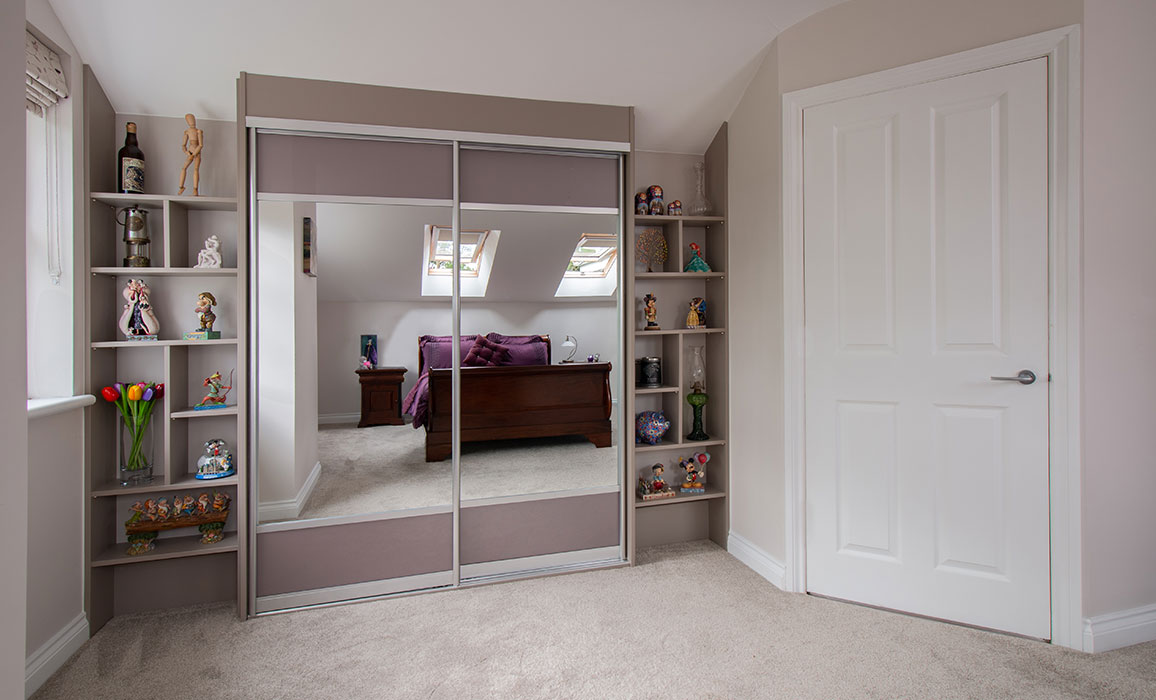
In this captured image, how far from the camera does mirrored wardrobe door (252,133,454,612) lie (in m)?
2.46

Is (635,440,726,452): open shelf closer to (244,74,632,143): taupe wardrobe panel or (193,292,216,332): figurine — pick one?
(244,74,632,143): taupe wardrobe panel

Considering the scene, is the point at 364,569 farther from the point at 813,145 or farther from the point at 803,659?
the point at 813,145

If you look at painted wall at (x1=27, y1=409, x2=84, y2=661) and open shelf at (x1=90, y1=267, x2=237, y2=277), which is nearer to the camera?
painted wall at (x1=27, y1=409, x2=84, y2=661)

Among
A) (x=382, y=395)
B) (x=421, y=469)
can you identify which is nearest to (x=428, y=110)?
(x=382, y=395)

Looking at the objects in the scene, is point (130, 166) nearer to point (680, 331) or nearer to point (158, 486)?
point (158, 486)

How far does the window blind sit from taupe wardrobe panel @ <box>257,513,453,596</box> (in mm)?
1838

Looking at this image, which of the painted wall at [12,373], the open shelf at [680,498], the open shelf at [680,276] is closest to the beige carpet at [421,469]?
the open shelf at [680,498]

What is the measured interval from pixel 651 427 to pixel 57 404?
2497 mm

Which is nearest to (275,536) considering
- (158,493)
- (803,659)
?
(158,493)

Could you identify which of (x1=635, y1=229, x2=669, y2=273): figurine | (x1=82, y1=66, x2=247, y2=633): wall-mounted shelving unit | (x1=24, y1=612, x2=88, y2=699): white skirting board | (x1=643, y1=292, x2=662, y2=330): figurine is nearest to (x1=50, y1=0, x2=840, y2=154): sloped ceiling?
(x1=82, y1=66, x2=247, y2=633): wall-mounted shelving unit

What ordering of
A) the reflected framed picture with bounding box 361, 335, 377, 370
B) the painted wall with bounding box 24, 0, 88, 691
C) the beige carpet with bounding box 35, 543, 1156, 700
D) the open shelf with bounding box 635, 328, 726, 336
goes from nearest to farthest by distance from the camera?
the beige carpet with bounding box 35, 543, 1156, 700, the painted wall with bounding box 24, 0, 88, 691, the reflected framed picture with bounding box 361, 335, 377, 370, the open shelf with bounding box 635, 328, 726, 336

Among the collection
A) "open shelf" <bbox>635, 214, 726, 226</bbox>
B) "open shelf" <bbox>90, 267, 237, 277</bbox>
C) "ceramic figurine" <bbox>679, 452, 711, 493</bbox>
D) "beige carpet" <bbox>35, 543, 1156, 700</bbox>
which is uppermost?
"open shelf" <bbox>635, 214, 726, 226</bbox>

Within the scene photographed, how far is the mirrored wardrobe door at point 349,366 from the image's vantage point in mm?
2461

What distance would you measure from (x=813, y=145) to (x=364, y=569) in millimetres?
2747
